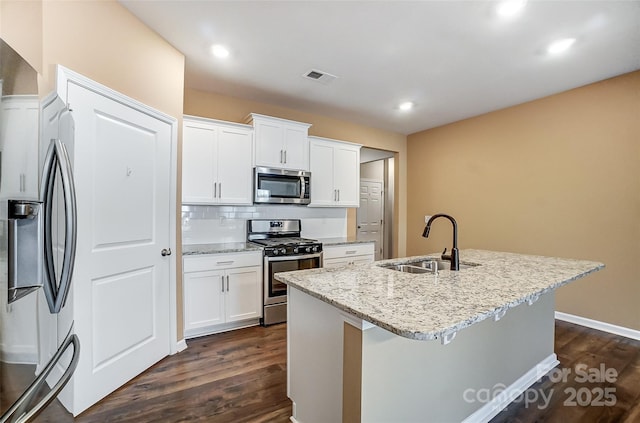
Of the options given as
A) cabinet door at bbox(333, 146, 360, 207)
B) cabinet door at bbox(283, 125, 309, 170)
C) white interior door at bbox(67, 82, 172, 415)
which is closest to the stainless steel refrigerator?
white interior door at bbox(67, 82, 172, 415)

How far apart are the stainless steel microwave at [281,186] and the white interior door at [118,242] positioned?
108cm

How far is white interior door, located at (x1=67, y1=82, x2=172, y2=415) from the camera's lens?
68.9 inches

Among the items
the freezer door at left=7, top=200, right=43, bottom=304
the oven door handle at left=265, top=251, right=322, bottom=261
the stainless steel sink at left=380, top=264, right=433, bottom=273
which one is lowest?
the oven door handle at left=265, top=251, right=322, bottom=261

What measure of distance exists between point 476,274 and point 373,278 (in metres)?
0.66

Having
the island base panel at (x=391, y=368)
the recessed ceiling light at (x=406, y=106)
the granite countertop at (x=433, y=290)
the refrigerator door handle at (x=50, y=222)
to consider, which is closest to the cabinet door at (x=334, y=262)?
the granite countertop at (x=433, y=290)

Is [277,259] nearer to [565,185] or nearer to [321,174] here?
[321,174]

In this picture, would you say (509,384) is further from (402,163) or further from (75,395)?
(402,163)

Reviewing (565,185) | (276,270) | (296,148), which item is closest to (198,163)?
(296,148)

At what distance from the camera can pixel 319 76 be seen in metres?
2.98

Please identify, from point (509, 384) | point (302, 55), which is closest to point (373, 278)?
point (509, 384)

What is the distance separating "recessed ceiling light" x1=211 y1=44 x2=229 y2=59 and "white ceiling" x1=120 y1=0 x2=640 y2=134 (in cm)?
6

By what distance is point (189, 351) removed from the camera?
8.32 feet

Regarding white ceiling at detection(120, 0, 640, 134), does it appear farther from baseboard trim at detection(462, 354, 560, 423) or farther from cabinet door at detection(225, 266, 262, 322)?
baseboard trim at detection(462, 354, 560, 423)

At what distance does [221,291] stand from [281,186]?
1347mm
